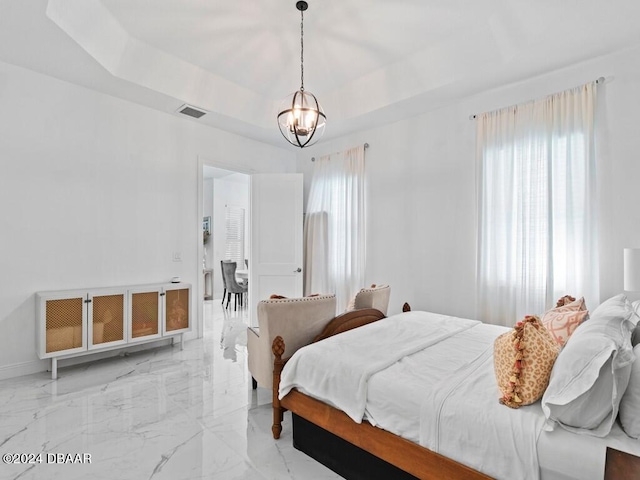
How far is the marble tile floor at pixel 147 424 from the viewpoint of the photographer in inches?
72.6

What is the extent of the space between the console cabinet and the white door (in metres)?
1.08

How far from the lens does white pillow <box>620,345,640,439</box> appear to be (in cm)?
119

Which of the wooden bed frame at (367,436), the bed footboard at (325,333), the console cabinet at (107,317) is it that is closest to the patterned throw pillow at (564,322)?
the wooden bed frame at (367,436)

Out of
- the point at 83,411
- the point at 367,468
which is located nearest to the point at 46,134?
the point at 83,411

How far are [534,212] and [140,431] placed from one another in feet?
11.5

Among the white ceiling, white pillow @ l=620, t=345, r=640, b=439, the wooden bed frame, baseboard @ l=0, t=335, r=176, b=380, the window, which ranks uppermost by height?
the white ceiling

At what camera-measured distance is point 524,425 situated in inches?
49.5

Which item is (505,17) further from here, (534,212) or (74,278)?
(74,278)

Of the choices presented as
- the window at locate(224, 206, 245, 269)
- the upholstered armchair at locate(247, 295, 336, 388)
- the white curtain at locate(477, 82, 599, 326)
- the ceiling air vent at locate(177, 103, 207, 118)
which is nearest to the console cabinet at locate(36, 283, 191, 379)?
the upholstered armchair at locate(247, 295, 336, 388)

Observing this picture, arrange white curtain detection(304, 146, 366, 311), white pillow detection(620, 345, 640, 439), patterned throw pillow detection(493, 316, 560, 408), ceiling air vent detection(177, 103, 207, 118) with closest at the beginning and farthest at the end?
white pillow detection(620, 345, 640, 439) < patterned throw pillow detection(493, 316, 560, 408) < ceiling air vent detection(177, 103, 207, 118) < white curtain detection(304, 146, 366, 311)

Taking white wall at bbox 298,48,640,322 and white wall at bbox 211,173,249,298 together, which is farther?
white wall at bbox 211,173,249,298

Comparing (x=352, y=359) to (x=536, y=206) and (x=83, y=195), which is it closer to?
(x=536, y=206)

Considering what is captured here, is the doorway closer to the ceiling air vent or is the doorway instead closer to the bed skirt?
the ceiling air vent

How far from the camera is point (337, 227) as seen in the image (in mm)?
4762
